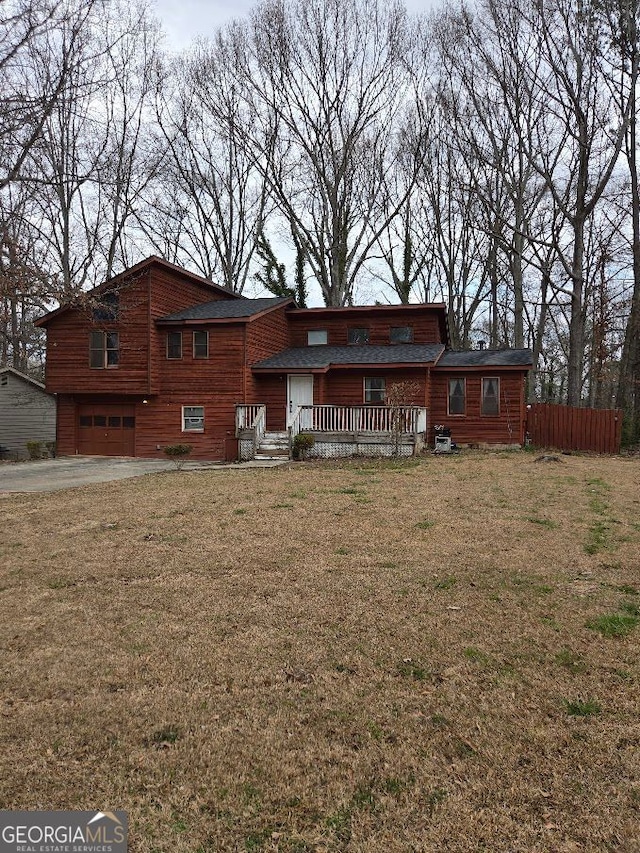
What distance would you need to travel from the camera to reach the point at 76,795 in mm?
2305

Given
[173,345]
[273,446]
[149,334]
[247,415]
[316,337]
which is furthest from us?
[316,337]

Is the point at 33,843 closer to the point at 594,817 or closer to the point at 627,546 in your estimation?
the point at 594,817

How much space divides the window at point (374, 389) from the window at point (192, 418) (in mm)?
5998

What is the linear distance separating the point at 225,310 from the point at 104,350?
179 inches

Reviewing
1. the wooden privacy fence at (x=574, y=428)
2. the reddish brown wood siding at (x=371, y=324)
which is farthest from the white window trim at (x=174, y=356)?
the wooden privacy fence at (x=574, y=428)

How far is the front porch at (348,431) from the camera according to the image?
1609 centimetres

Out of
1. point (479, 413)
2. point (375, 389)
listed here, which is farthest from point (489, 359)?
point (375, 389)

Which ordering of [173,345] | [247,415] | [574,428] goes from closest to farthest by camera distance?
1. [247,415]
2. [574,428]
3. [173,345]

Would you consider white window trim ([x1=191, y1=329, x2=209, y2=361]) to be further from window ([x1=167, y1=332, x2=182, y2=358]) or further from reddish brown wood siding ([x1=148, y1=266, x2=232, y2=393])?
window ([x1=167, y1=332, x2=182, y2=358])

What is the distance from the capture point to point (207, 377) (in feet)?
62.0

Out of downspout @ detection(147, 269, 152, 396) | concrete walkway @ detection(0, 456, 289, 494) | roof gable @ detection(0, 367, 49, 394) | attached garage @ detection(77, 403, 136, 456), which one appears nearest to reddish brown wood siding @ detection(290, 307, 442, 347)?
downspout @ detection(147, 269, 152, 396)

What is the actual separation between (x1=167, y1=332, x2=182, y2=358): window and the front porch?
3.56 metres

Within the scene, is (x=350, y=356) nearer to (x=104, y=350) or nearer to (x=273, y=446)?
(x=273, y=446)

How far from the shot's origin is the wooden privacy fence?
59.3ft
